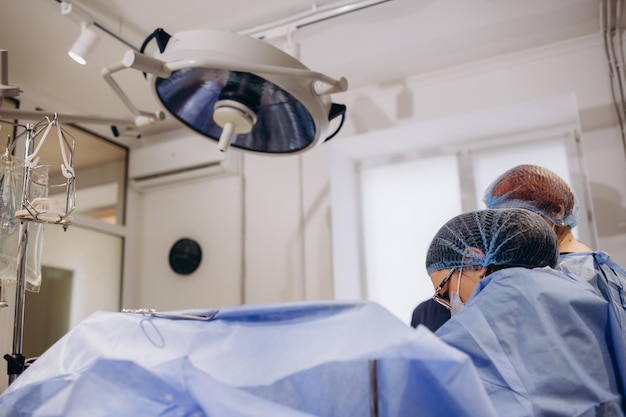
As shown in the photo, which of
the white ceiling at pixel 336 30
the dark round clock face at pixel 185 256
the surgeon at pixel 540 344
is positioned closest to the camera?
the surgeon at pixel 540 344

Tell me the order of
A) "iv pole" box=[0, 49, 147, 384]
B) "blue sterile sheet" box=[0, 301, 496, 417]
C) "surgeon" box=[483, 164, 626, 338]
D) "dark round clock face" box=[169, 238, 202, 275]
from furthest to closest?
1. "dark round clock face" box=[169, 238, 202, 275]
2. "surgeon" box=[483, 164, 626, 338]
3. "iv pole" box=[0, 49, 147, 384]
4. "blue sterile sheet" box=[0, 301, 496, 417]

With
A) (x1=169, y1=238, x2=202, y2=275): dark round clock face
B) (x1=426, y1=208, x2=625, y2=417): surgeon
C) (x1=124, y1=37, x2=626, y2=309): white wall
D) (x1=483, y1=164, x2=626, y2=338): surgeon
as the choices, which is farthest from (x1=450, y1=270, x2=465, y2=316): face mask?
(x1=169, y1=238, x2=202, y2=275): dark round clock face

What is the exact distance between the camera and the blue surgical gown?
0.90 metres

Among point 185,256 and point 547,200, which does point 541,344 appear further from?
point 185,256

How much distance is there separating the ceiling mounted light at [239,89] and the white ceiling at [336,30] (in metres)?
0.80

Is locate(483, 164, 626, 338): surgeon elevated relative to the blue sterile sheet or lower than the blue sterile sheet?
elevated

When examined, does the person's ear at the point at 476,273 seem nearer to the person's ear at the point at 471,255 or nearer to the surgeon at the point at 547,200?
the person's ear at the point at 471,255

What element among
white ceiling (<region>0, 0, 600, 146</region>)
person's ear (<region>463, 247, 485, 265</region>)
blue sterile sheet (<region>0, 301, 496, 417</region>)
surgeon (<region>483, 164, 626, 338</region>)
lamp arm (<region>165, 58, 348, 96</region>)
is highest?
white ceiling (<region>0, 0, 600, 146</region>)

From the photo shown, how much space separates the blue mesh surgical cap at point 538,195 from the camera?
177 cm

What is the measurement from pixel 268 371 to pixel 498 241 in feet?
2.07

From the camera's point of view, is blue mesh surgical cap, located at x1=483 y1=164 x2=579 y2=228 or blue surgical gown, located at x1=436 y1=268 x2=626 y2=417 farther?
blue mesh surgical cap, located at x1=483 y1=164 x2=579 y2=228

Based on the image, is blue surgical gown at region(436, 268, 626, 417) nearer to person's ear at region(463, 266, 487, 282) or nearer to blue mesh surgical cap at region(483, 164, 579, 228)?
person's ear at region(463, 266, 487, 282)

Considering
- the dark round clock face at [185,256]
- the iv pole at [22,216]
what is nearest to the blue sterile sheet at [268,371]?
the iv pole at [22,216]

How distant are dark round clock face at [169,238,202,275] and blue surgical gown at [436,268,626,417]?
2.38 m
